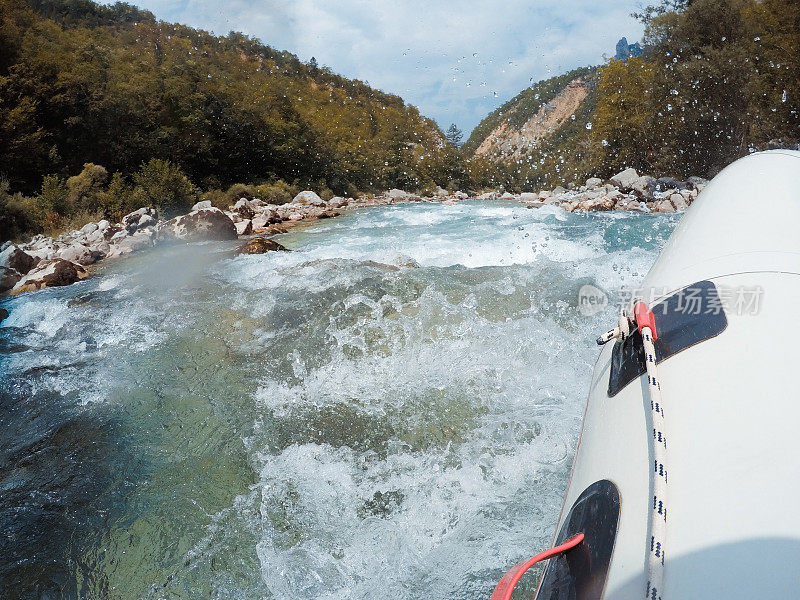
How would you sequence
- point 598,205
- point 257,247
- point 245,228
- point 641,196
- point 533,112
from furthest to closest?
point 533,112
point 641,196
point 598,205
point 245,228
point 257,247

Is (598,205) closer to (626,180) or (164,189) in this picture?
(626,180)

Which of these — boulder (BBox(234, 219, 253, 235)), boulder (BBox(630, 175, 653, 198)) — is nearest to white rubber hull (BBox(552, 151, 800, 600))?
boulder (BBox(234, 219, 253, 235))

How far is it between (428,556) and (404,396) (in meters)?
1.23

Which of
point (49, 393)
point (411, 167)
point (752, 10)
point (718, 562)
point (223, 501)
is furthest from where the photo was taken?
point (411, 167)

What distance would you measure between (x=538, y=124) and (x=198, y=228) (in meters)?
89.7

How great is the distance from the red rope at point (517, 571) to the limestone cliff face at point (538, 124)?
273 ft

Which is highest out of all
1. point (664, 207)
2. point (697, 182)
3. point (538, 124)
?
point (538, 124)

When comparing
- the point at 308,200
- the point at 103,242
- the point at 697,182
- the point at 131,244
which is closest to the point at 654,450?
the point at 131,244

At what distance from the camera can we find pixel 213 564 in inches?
80.7

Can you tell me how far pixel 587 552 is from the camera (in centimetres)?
100

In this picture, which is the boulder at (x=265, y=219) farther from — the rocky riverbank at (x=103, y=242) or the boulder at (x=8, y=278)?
the boulder at (x=8, y=278)

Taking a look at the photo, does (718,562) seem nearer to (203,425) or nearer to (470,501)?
(470,501)

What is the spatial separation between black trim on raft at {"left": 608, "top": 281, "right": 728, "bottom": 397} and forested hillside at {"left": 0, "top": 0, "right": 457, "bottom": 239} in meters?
14.0

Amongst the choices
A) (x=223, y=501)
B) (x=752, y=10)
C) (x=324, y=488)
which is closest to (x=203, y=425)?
(x=223, y=501)
